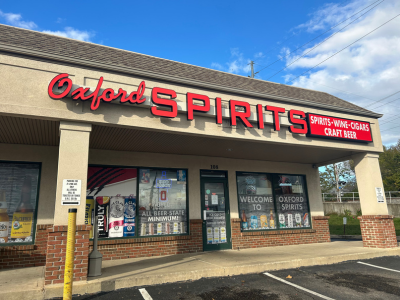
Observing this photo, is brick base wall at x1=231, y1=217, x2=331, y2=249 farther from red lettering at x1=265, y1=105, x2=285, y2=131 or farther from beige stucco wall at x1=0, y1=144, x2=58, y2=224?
beige stucco wall at x1=0, y1=144, x2=58, y2=224

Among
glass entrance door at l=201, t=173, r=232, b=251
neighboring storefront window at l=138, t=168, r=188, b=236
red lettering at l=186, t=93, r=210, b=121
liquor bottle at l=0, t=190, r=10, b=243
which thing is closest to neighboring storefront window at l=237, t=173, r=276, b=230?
glass entrance door at l=201, t=173, r=232, b=251

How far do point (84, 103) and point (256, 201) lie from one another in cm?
793

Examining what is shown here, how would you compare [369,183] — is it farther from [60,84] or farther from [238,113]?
[60,84]

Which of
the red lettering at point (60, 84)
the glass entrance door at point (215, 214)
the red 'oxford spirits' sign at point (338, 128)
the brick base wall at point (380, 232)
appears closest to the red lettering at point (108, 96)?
the red lettering at point (60, 84)

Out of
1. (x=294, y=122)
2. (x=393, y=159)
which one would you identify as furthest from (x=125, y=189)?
(x=393, y=159)

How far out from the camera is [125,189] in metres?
9.59

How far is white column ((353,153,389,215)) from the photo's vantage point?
10211mm

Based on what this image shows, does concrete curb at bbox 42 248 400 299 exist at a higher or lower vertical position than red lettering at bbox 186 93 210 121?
lower

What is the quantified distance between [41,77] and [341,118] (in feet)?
31.4

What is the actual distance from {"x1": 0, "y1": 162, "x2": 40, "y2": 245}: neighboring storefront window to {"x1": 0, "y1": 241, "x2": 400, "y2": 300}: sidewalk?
1.17m

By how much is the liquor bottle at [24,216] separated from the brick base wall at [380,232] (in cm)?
1123

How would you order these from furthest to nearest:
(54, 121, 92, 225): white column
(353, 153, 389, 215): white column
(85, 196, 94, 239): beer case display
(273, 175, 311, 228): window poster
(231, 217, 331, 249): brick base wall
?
(273, 175, 311, 228): window poster → (231, 217, 331, 249): brick base wall → (353, 153, 389, 215): white column → (85, 196, 94, 239): beer case display → (54, 121, 92, 225): white column

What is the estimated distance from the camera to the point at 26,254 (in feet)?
25.9

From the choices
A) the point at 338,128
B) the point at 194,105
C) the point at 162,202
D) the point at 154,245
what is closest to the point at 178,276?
the point at 154,245
